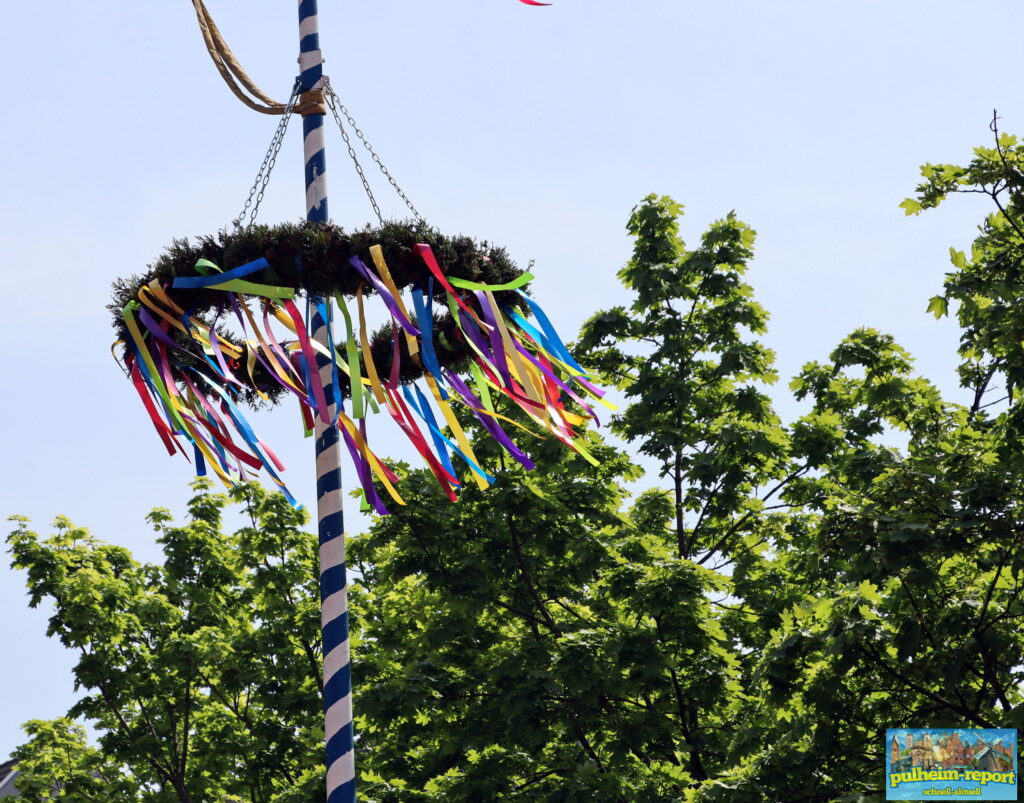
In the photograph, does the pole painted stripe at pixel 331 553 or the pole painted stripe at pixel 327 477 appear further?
the pole painted stripe at pixel 327 477

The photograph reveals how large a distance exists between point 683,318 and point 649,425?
1.58m

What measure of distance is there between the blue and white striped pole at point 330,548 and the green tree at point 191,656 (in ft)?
32.6

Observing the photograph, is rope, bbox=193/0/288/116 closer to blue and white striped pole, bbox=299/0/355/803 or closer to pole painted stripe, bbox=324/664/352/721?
blue and white striped pole, bbox=299/0/355/803

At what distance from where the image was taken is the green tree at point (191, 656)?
61.4 feet

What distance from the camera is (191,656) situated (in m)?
19.4

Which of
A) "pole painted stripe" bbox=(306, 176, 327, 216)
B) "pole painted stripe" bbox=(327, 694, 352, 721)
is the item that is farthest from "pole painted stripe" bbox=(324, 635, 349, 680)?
"pole painted stripe" bbox=(306, 176, 327, 216)

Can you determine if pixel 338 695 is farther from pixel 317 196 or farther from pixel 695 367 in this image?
pixel 695 367

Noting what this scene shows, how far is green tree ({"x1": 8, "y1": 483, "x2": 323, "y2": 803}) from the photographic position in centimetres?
1870

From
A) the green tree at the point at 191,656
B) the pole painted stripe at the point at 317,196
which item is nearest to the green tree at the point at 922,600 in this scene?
the pole painted stripe at the point at 317,196

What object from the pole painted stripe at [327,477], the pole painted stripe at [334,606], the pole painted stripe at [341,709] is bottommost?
the pole painted stripe at [341,709]

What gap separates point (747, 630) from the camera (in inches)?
600

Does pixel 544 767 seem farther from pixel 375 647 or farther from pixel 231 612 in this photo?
pixel 231 612

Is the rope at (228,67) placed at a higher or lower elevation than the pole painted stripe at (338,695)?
higher

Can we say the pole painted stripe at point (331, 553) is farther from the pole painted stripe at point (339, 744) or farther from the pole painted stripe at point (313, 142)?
the pole painted stripe at point (313, 142)
